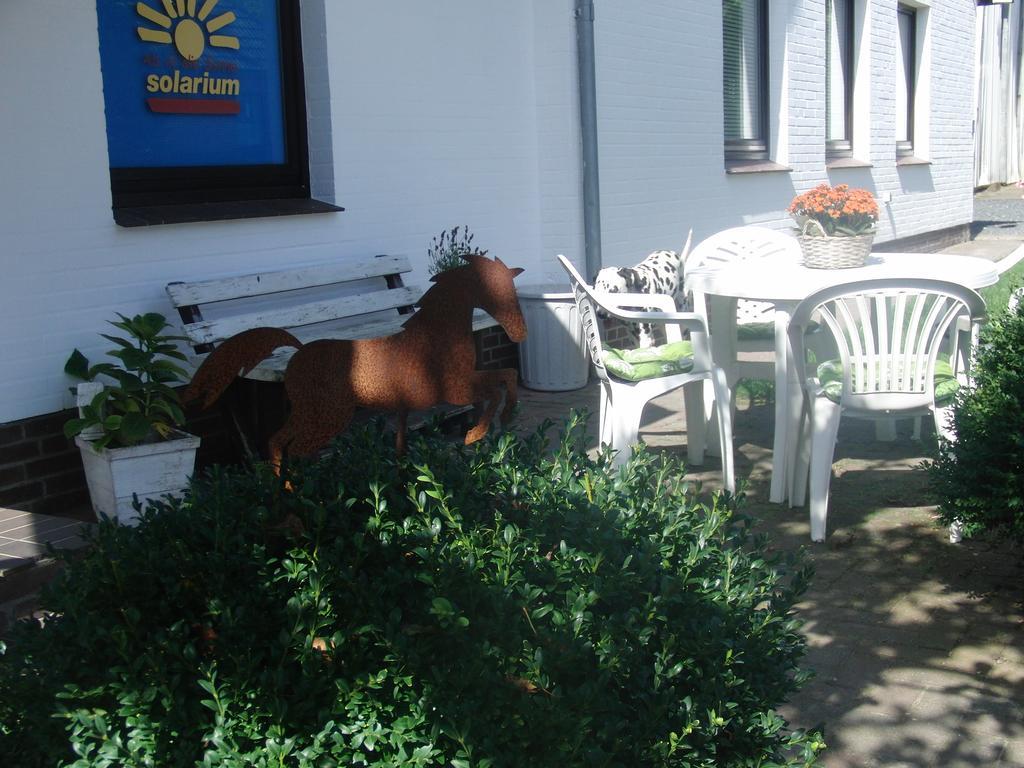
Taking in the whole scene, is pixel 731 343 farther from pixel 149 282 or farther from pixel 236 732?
pixel 236 732

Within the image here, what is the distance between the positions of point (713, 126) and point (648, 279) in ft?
11.8

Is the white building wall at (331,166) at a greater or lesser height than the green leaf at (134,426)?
greater

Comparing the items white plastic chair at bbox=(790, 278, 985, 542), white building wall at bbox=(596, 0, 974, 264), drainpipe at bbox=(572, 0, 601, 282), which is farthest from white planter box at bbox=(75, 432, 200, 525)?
white building wall at bbox=(596, 0, 974, 264)

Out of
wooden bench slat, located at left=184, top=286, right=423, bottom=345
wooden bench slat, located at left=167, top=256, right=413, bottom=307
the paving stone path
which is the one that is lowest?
the paving stone path

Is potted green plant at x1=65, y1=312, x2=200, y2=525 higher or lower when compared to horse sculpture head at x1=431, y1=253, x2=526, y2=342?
lower

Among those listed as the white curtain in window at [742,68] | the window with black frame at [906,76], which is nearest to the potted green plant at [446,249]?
the white curtain in window at [742,68]

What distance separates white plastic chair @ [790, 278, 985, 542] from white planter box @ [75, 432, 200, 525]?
2.42 m

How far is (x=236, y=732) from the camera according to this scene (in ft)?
5.63

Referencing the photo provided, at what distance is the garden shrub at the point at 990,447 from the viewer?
3430 millimetres

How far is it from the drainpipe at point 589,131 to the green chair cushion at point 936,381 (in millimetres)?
3003

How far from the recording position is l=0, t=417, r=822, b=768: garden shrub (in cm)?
173

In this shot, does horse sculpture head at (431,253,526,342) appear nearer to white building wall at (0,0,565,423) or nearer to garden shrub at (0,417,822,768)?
garden shrub at (0,417,822,768)

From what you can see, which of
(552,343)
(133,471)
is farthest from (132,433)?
(552,343)

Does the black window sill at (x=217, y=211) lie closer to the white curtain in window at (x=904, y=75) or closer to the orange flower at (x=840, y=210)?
the orange flower at (x=840, y=210)
